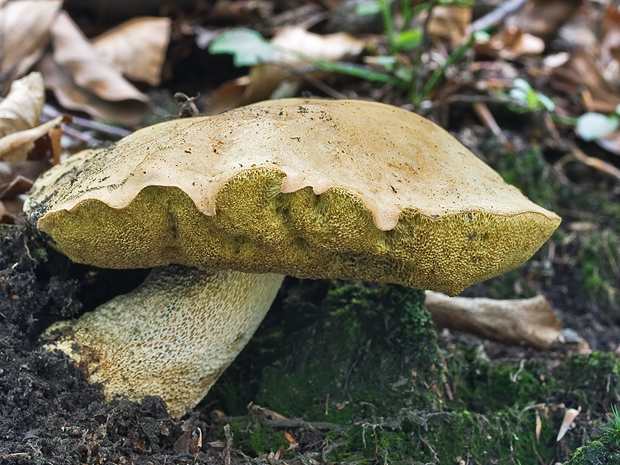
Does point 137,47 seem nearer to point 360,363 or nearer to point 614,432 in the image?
point 360,363

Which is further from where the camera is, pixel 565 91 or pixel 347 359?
pixel 565 91

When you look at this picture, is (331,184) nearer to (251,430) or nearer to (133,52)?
(251,430)

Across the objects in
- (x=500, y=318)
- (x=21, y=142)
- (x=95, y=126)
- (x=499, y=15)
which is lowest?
(x=500, y=318)

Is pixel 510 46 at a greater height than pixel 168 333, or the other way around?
pixel 168 333

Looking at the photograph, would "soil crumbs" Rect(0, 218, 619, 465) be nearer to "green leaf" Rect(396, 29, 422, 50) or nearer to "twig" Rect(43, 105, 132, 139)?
"twig" Rect(43, 105, 132, 139)

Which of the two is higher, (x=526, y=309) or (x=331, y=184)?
(x=331, y=184)

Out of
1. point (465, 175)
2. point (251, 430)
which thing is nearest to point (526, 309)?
point (465, 175)

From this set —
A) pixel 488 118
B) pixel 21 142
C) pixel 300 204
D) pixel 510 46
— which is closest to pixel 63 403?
pixel 300 204
